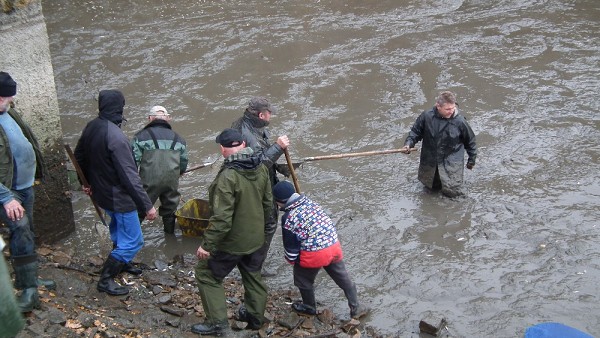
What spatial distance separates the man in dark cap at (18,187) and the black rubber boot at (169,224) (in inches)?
81.7

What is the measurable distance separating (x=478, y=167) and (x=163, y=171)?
187 inches

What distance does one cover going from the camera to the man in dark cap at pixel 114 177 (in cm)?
648

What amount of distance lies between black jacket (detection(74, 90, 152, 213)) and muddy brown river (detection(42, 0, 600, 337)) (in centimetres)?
151

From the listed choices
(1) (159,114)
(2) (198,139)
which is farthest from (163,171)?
(2) (198,139)

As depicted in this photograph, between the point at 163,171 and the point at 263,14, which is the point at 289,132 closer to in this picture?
the point at 163,171

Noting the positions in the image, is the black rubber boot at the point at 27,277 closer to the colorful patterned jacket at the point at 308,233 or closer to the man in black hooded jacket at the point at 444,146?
the colorful patterned jacket at the point at 308,233

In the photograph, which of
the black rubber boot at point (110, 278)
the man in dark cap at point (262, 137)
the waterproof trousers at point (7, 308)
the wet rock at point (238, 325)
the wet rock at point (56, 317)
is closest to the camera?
the waterproof trousers at point (7, 308)

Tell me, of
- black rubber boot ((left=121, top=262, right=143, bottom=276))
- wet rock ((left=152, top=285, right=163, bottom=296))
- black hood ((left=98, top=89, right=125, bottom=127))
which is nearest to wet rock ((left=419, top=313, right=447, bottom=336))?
wet rock ((left=152, top=285, right=163, bottom=296))

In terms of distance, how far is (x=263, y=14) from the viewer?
15.9 metres

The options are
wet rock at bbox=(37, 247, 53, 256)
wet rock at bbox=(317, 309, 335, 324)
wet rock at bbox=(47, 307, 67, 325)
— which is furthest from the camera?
wet rock at bbox=(37, 247, 53, 256)

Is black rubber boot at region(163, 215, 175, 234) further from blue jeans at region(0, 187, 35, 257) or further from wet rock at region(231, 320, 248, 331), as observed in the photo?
blue jeans at region(0, 187, 35, 257)

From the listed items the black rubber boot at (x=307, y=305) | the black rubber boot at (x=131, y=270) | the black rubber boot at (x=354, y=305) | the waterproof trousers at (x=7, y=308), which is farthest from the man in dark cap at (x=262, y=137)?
the waterproof trousers at (x=7, y=308)

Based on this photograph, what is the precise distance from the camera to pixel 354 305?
6980 millimetres

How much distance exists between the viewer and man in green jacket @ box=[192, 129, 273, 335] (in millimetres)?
6008
